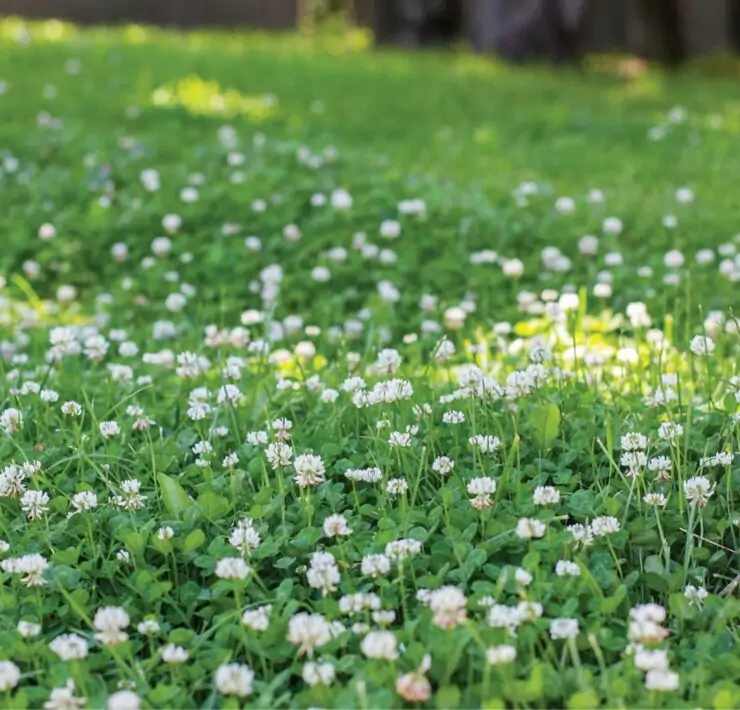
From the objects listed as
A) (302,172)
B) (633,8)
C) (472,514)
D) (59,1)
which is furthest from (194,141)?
(59,1)

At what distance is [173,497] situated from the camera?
8.57 ft

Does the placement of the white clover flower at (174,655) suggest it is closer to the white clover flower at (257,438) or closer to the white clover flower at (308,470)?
the white clover flower at (308,470)

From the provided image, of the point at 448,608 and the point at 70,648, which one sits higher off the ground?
the point at 448,608

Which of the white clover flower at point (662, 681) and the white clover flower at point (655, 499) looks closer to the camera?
the white clover flower at point (662, 681)

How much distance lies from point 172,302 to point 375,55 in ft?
30.6

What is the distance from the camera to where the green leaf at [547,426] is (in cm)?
281

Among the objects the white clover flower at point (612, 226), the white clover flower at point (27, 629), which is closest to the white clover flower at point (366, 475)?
the white clover flower at point (27, 629)

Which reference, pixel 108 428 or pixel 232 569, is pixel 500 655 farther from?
pixel 108 428

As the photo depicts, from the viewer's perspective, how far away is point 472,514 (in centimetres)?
254

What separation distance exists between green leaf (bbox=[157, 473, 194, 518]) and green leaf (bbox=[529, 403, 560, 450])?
0.91 metres

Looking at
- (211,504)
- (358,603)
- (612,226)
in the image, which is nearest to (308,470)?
(211,504)

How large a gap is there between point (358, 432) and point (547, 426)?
0.54 metres

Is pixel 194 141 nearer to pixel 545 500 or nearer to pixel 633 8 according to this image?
pixel 545 500

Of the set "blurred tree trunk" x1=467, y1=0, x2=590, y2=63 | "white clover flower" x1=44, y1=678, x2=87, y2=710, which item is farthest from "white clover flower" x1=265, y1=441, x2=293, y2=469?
"blurred tree trunk" x1=467, y1=0, x2=590, y2=63
